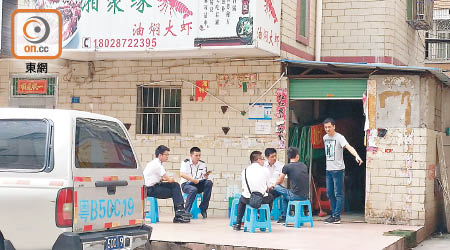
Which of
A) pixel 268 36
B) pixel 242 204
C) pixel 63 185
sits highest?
pixel 268 36

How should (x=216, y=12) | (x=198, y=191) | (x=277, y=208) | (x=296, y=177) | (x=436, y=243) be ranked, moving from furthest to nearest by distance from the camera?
(x=277, y=208) → (x=198, y=191) → (x=216, y=12) → (x=436, y=243) → (x=296, y=177)

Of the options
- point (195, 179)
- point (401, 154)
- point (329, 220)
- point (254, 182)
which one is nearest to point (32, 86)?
point (195, 179)

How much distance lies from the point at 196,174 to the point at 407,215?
372cm

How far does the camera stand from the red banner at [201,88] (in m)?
14.4

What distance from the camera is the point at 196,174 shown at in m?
13.4

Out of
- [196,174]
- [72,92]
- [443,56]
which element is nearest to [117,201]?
[196,174]

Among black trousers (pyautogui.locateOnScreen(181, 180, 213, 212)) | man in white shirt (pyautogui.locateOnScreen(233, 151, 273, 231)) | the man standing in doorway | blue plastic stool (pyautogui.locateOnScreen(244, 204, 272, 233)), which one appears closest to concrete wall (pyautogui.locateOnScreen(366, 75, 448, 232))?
the man standing in doorway

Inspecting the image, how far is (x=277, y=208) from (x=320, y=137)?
78.5 inches

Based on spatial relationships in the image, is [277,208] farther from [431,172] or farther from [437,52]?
→ [437,52]

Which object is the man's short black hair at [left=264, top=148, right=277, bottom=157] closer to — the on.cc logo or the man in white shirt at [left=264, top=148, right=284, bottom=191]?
the man in white shirt at [left=264, top=148, right=284, bottom=191]

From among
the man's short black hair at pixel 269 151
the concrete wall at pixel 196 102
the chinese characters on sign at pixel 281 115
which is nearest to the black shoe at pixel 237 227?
the man's short black hair at pixel 269 151

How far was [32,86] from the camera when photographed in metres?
15.6

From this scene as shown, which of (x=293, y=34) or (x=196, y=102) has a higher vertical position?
(x=293, y=34)

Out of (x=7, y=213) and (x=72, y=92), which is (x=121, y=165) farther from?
(x=72, y=92)
